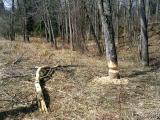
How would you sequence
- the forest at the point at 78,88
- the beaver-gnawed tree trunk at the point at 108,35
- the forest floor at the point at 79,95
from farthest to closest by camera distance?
the beaver-gnawed tree trunk at the point at 108,35
the forest at the point at 78,88
the forest floor at the point at 79,95

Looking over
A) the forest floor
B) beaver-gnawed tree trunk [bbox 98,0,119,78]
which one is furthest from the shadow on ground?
beaver-gnawed tree trunk [bbox 98,0,119,78]

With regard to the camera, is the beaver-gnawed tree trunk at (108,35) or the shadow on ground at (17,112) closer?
the shadow on ground at (17,112)

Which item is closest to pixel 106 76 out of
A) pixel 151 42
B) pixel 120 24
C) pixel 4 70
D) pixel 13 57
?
pixel 4 70

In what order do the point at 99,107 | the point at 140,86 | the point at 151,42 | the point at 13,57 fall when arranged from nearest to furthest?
the point at 99,107, the point at 140,86, the point at 13,57, the point at 151,42

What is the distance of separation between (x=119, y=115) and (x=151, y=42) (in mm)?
23929

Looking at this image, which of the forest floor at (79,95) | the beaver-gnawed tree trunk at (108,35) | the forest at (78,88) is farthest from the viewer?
the beaver-gnawed tree trunk at (108,35)

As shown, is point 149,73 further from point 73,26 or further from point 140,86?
point 73,26

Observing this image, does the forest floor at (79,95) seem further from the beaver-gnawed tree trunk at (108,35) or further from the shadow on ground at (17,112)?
the beaver-gnawed tree trunk at (108,35)

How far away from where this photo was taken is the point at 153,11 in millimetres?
50281

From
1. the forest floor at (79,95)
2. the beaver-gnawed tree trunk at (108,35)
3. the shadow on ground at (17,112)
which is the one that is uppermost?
the beaver-gnawed tree trunk at (108,35)

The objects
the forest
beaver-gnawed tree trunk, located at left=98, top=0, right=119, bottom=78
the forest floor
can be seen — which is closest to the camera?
the forest floor

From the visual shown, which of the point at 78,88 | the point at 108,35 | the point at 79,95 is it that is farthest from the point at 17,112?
the point at 108,35

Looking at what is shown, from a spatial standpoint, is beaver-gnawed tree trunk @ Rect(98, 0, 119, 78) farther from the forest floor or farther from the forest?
the forest floor

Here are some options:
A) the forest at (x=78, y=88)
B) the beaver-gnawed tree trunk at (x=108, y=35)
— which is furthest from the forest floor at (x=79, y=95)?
the beaver-gnawed tree trunk at (x=108, y=35)
